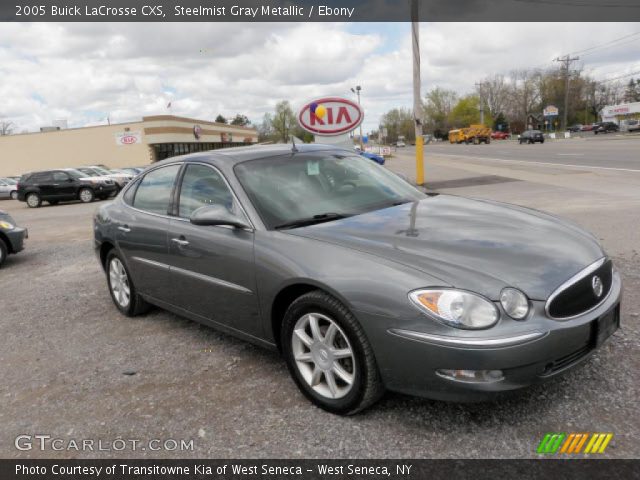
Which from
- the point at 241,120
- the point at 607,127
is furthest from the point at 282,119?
the point at 607,127

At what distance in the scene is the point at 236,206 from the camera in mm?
3594

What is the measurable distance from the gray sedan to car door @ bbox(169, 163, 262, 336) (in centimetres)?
1

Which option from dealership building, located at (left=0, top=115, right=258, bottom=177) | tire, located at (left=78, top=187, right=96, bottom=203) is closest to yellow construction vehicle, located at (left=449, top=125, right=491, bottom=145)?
dealership building, located at (left=0, top=115, right=258, bottom=177)

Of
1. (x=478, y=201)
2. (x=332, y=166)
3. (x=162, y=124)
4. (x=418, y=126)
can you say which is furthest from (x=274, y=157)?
(x=162, y=124)

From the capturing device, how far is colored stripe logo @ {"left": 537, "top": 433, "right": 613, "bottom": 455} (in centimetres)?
254

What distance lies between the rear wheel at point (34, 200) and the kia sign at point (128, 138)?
2360 cm

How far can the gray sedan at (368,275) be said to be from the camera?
98.7 inches

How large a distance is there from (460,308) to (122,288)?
3.74 m

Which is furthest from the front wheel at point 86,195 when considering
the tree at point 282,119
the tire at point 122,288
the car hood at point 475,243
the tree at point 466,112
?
the tree at point 466,112

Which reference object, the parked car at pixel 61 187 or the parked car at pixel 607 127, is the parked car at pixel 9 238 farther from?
the parked car at pixel 607 127

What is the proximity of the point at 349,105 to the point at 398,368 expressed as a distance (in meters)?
6.74

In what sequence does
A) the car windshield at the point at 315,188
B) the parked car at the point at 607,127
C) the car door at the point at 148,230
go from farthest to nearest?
the parked car at the point at 607,127 < the car door at the point at 148,230 < the car windshield at the point at 315,188

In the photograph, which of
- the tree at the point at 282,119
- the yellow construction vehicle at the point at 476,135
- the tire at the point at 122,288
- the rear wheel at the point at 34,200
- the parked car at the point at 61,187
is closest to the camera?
the tire at the point at 122,288

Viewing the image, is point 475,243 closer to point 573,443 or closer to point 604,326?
point 604,326
